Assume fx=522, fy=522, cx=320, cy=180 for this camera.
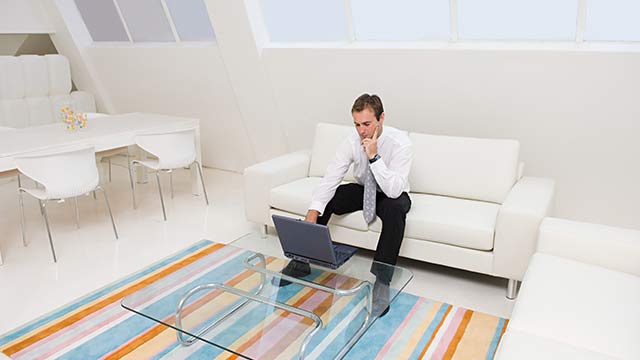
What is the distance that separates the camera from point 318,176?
387 cm

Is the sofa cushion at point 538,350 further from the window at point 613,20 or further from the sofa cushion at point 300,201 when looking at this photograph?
the window at point 613,20

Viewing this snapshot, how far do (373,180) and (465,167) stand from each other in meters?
0.70

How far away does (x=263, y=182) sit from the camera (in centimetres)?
359

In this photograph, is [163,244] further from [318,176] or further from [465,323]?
[465,323]

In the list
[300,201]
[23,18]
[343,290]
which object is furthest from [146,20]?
[343,290]

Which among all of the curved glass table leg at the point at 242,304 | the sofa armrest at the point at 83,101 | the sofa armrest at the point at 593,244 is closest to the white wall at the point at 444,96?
the sofa armrest at the point at 83,101

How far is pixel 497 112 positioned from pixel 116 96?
434 centimetres

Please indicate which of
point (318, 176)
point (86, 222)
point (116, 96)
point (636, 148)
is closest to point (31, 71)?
point (116, 96)

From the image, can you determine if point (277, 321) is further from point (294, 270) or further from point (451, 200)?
point (451, 200)

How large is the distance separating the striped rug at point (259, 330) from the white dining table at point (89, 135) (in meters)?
1.18

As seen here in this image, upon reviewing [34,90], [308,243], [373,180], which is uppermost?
[34,90]

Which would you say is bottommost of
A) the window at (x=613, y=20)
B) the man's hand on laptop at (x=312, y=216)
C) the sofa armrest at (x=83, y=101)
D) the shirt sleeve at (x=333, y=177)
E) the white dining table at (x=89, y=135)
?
the man's hand on laptop at (x=312, y=216)

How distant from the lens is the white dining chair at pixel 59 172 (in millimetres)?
3318

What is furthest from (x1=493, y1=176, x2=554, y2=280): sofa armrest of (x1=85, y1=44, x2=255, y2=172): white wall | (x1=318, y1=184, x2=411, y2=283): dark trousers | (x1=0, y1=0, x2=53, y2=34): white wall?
(x1=0, y1=0, x2=53, y2=34): white wall
